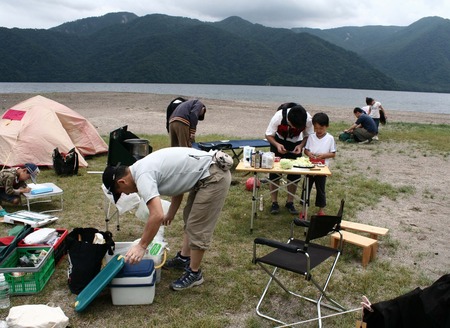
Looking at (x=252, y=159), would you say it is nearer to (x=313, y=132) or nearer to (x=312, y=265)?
(x=313, y=132)

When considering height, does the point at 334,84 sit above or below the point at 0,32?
below

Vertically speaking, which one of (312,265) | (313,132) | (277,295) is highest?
(313,132)

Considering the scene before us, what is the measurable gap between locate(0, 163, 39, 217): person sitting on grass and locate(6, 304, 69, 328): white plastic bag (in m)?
3.02

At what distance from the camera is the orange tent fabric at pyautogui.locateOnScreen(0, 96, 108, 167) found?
7352 millimetres

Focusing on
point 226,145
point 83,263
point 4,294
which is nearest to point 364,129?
point 226,145

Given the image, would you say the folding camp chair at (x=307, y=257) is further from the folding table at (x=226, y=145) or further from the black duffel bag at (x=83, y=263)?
the folding table at (x=226, y=145)

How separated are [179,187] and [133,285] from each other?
0.94 meters

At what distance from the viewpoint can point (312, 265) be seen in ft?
9.85

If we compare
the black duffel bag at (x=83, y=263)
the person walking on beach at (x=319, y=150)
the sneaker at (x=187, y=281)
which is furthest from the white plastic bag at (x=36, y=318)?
the person walking on beach at (x=319, y=150)

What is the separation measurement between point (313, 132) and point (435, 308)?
12.1 feet

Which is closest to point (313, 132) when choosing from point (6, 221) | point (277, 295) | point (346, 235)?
point (346, 235)

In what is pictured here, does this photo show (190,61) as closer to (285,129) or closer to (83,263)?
(285,129)

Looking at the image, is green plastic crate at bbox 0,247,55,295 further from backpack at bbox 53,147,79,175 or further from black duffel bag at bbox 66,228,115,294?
backpack at bbox 53,147,79,175

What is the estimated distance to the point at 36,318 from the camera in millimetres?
2729
